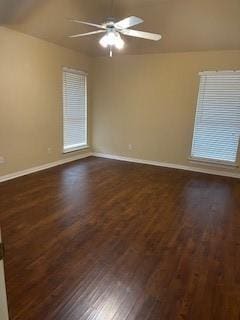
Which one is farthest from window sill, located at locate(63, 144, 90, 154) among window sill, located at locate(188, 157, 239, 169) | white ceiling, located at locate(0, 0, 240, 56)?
window sill, located at locate(188, 157, 239, 169)

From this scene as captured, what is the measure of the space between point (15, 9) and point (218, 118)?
4.20m

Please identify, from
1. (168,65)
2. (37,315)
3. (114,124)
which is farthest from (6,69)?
(37,315)

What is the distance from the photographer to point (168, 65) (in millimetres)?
5445

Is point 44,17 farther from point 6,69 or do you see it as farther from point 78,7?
point 6,69

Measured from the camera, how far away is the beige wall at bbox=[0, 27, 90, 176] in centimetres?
420

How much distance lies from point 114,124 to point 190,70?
2254 millimetres

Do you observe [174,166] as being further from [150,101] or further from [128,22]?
[128,22]

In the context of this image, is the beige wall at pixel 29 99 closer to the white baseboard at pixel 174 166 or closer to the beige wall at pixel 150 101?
the beige wall at pixel 150 101

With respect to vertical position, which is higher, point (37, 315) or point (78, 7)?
point (78, 7)

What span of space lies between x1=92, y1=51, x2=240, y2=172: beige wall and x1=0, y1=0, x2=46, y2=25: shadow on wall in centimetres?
260

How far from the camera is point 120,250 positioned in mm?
2498

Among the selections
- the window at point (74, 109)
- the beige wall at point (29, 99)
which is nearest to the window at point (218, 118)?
the window at point (74, 109)

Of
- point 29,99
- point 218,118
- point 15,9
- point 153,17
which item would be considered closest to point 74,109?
A: point 29,99

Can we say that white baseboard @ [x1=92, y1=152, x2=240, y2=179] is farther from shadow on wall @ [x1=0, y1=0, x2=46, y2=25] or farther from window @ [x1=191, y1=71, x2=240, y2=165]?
shadow on wall @ [x1=0, y1=0, x2=46, y2=25]
